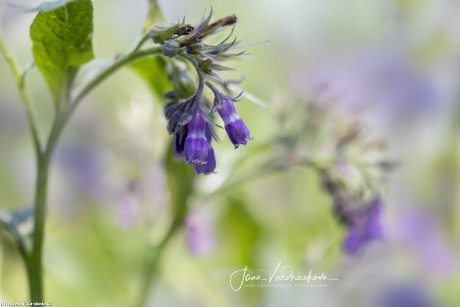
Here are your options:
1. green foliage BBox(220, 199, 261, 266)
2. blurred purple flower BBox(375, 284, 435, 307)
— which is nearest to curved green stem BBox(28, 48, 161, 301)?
green foliage BBox(220, 199, 261, 266)

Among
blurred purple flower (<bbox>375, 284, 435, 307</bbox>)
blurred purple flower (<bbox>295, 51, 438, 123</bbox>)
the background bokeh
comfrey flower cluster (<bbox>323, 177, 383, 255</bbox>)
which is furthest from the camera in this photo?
blurred purple flower (<bbox>295, 51, 438, 123</bbox>)

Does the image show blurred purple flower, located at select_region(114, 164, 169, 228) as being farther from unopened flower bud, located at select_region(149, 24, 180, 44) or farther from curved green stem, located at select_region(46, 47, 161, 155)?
unopened flower bud, located at select_region(149, 24, 180, 44)

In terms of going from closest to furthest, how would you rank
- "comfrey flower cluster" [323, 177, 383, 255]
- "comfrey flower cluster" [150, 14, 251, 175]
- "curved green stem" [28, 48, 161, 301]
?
"comfrey flower cluster" [150, 14, 251, 175]
"curved green stem" [28, 48, 161, 301]
"comfrey flower cluster" [323, 177, 383, 255]

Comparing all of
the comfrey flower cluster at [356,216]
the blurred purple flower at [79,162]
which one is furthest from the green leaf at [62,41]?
the blurred purple flower at [79,162]

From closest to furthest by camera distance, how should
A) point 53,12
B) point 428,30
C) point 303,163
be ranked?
point 53,12, point 303,163, point 428,30

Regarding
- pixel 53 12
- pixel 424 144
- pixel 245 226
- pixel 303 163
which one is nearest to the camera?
pixel 53 12

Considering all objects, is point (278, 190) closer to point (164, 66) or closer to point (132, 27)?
point (132, 27)

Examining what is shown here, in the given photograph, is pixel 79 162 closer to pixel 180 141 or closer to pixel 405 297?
pixel 405 297

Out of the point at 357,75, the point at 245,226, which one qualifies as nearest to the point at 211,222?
the point at 245,226
